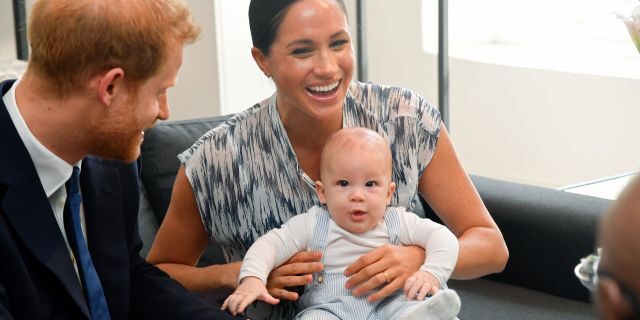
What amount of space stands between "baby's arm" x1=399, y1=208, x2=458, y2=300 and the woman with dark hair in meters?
0.13

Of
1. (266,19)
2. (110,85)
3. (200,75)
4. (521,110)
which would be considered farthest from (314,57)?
(521,110)

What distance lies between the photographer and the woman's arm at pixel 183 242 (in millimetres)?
2186

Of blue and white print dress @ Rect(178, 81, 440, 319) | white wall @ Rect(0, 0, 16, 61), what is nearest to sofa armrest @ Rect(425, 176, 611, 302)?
blue and white print dress @ Rect(178, 81, 440, 319)

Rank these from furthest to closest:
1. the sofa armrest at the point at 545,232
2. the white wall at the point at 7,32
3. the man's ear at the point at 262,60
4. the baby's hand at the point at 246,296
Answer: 1. the white wall at the point at 7,32
2. the sofa armrest at the point at 545,232
3. the man's ear at the point at 262,60
4. the baby's hand at the point at 246,296

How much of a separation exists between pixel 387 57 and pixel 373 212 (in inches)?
135

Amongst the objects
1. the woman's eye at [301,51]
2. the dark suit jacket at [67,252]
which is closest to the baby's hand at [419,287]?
the dark suit jacket at [67,252]

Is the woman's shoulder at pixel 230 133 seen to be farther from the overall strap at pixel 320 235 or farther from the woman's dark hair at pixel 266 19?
the overall strap at pixel 320 235

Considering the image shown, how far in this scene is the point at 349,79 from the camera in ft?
6.98

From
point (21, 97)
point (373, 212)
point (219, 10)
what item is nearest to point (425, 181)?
point (373, 212)

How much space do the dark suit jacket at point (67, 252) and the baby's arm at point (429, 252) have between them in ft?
1.30

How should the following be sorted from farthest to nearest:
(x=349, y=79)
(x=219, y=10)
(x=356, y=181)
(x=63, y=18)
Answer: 1. (x=219, y=10)
2. (x=349, y=79)
3. (x=356, y=181)
4. (x=63, y=18)

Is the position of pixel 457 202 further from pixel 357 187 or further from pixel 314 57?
pixel 314 57

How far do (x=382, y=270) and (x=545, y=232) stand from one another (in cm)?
101

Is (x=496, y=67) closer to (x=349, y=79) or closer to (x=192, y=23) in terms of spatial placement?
(x=349, y=79)
